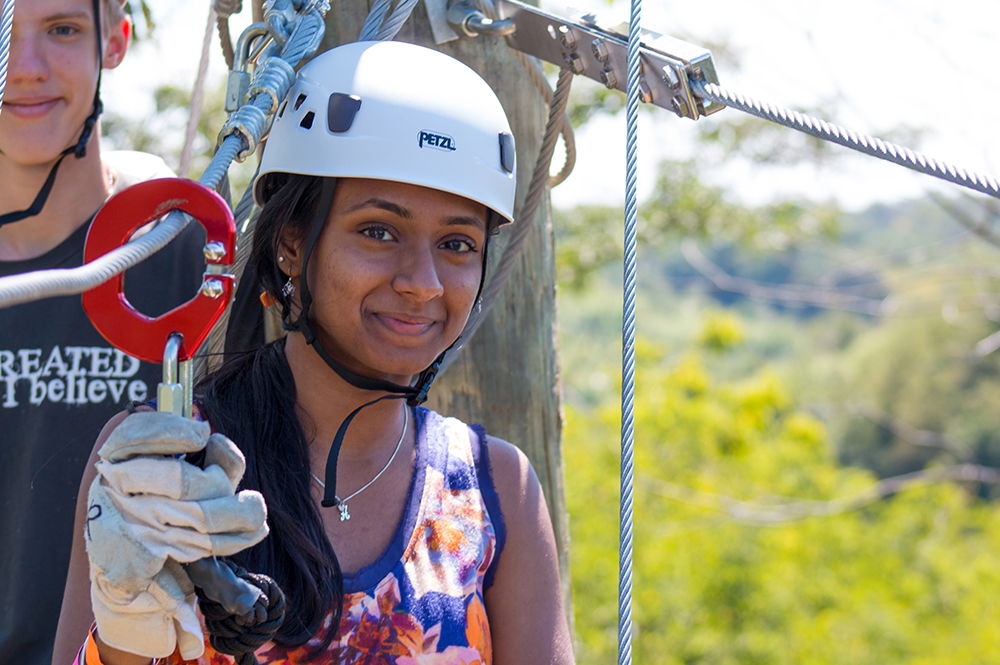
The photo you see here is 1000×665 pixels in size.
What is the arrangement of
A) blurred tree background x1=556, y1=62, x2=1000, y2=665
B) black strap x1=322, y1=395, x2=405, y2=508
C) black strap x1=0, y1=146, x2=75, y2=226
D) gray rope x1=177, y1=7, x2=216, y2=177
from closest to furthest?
1. black strap x1=322, y1=395, x2=405, y2=508
2. black strap x1=0, y1=146, x2=75, y2=226
3. gray rope x1=177, y1=7, x2=216, y2=177
4. blurred tree background x1=556, y1=62, x2=1000, y2=665

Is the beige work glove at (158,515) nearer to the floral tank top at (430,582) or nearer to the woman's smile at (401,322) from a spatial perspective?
the floral tank top at (430,582)

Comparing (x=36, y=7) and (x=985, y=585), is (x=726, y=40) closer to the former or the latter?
(x=36, y=7)

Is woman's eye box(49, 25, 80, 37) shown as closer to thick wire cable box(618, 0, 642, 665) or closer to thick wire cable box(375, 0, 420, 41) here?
thick wire cable box(375, 0, 420, 41)

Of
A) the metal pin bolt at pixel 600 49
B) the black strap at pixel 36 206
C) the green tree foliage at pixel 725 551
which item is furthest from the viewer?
the green tree foliage at pixel 725 551

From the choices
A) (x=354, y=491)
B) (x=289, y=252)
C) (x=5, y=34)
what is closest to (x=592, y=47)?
(x=289, y=252)

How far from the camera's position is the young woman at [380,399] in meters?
1.82

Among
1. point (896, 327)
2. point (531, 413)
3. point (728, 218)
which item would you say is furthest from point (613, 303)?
point (531, 413)

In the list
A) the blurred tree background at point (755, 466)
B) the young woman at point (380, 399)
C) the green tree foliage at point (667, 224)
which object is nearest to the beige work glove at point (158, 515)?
the young woman at point (380, 399)

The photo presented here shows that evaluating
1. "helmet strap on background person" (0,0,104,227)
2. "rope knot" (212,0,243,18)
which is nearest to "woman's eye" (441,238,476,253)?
"rope knot" (212,0,243,18)

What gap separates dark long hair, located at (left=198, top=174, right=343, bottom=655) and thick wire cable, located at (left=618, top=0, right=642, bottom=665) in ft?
1.42

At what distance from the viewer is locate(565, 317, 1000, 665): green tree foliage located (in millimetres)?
16562

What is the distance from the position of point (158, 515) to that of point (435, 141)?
0.88m

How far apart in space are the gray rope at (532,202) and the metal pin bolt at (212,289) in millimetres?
954

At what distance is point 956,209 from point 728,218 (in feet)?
7.00
